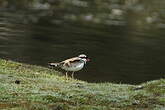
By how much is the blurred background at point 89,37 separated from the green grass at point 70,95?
20.3 m

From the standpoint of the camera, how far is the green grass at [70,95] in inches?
715

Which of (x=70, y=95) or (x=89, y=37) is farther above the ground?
(x=70, y=95)

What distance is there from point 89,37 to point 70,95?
48297 millimetres

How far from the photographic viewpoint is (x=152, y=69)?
5328 cm

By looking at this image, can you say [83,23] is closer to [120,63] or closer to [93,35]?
[93,35]

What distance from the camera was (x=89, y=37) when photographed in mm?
67938

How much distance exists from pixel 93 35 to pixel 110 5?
41.6 metres

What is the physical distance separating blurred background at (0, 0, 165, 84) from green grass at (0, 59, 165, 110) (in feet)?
66.7

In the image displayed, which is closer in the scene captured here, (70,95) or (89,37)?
(70,95)

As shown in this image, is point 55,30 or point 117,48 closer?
point 117,48

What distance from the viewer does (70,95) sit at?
19766 millimetres

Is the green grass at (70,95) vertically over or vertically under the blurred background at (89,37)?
over

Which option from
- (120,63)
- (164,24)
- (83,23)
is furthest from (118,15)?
(120,63)

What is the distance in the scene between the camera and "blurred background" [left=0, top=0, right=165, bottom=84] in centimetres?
5081
